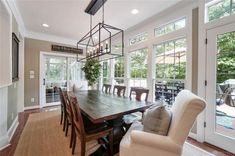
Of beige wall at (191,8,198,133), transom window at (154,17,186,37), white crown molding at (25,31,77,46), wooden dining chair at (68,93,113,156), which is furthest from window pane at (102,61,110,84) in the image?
wooden dining chair at (68,93,113,156)

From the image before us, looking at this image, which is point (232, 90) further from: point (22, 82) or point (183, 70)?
point (22, 82)

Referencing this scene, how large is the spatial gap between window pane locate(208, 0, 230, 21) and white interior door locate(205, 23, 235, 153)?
0.25 metres

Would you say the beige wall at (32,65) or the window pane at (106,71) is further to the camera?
the window pane at (106,71)

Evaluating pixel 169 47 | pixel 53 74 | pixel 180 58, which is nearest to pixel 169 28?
pixel 169 47

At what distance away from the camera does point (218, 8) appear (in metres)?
2.49

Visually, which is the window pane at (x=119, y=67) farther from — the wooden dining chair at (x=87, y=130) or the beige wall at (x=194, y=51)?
the wooden dining chair at (x=87, y=130)

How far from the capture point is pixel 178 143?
4.44ft

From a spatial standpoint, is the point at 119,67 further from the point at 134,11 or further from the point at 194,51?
the point at 194,51

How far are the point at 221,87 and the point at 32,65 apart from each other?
5.78 meters

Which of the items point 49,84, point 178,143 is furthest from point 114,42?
point 178,143

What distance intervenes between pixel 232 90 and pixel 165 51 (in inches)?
67.7

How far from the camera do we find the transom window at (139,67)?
4227 millimetres

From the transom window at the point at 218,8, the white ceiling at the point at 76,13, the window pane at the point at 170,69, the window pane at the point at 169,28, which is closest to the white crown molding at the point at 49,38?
the white ceiling at the point at 76,13

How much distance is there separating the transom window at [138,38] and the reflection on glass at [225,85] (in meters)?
2.08
